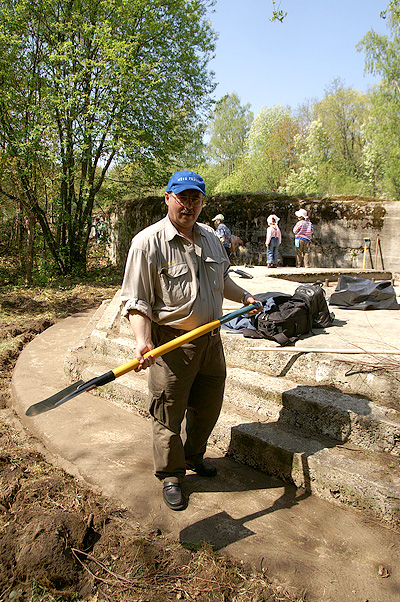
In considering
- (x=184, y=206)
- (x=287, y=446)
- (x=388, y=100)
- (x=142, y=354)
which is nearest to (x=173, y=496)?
(x=287, y=446)

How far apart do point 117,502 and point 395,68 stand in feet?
99.2

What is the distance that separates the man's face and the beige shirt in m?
0.07

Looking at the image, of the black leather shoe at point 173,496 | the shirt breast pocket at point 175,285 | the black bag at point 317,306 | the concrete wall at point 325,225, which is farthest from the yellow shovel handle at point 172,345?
the concrete wall at point 325,225

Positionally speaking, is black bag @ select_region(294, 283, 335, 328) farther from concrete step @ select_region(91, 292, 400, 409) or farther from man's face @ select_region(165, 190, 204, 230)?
man's face @ select_region(165, 190, 204, 230)

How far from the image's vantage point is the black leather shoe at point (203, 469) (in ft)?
10.6

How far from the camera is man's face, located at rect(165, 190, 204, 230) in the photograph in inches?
106

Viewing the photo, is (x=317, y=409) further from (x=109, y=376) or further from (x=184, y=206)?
(x=184, y=206)

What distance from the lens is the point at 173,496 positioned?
2.85m

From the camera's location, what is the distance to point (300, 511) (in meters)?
2.86

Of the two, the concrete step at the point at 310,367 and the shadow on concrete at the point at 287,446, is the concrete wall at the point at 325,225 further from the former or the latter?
the shadow on concrete at the point at 287,446

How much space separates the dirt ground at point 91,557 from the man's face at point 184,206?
1899 millimetres

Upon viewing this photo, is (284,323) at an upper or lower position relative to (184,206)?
lower

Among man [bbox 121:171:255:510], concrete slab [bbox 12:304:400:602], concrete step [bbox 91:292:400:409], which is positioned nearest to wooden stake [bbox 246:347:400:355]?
concrete step [bbox 91:292:400:409]

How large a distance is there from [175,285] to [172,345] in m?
0.39
